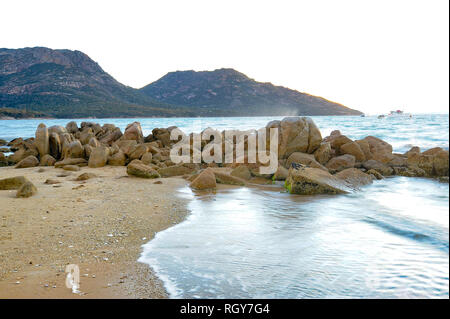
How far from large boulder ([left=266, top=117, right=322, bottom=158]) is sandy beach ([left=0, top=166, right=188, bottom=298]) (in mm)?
5248

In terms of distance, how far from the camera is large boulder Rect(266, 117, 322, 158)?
12039 millimetres

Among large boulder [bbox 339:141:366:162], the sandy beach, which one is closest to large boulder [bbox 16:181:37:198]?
the sandy beach

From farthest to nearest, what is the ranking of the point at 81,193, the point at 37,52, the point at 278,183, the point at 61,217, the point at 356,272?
the point at 37,52 < the point at 278,183 < the point at 81,193 < the point at 61,217 < the point at 356,272

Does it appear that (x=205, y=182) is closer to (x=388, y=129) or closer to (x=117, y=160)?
(x=117, y=160)

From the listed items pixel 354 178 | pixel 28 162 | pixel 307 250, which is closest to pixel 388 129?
pixel 354 178

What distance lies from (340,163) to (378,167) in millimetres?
1233

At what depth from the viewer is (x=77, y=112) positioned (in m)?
81.5

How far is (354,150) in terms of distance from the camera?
12461mm

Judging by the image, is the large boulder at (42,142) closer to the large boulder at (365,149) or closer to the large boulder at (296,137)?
the large boulder at (296,137)

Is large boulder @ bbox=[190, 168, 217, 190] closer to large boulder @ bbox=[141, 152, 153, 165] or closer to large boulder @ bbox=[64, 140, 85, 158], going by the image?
large boulder @ bbox=[141, 152, 153, 165]

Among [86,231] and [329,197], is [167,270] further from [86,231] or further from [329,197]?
[329,197]

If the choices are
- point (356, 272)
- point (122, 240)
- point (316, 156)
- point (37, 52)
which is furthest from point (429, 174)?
point (37, 52)

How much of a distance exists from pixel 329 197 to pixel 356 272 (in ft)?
13.9

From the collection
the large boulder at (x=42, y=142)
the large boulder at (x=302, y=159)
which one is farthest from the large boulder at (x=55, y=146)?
the large boulder at (x=302, y=159)
